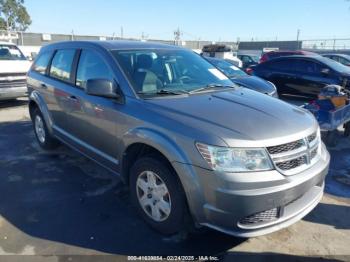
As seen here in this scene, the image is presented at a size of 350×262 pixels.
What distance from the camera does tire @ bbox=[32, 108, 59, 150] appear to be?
18.1ft

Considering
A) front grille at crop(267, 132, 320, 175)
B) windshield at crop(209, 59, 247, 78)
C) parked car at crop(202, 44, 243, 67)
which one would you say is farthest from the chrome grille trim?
parked car at crop(202, 44, 243, 67)

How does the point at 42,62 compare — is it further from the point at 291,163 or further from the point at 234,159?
the point at 291,163

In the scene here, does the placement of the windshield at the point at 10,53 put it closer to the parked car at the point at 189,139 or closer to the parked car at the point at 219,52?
the parked car at the point at 189,139

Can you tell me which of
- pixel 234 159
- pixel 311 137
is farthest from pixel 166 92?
pixel 311 137

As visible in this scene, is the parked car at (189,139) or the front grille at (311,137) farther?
the front grille at (311,137)

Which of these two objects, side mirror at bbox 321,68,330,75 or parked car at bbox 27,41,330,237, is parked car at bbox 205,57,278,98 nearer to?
side mirror at bbox 321,68,330,75

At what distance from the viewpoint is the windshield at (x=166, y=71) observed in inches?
141

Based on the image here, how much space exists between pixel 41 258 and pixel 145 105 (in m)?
1.69

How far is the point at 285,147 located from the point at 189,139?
0.82 m

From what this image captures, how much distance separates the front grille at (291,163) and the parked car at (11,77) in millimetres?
8609

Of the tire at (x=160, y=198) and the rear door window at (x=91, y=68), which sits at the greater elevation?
the rear door window at (x=91, y=68)

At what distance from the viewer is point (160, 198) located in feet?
10.5

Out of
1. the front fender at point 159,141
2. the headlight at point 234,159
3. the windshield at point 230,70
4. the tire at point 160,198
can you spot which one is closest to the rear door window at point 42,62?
the front fender at point 159,141

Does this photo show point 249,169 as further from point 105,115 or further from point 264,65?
point 264,65
